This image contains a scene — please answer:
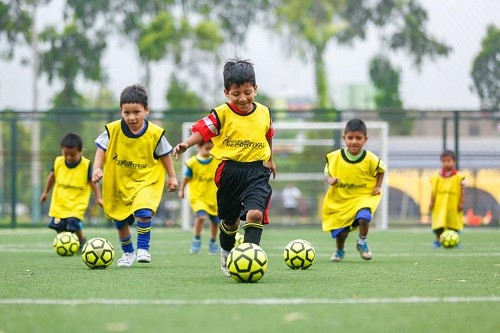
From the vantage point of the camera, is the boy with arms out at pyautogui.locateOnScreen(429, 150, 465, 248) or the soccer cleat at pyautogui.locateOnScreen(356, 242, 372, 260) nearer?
the soccer cleat at pyautogui.locateOnScreen(356, 242, 372, 260)

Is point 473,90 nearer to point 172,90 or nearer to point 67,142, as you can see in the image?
point 172,90

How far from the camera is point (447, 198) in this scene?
16984 mm

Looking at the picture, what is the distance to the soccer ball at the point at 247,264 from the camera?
25.8 ft

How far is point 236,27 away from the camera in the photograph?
142ft

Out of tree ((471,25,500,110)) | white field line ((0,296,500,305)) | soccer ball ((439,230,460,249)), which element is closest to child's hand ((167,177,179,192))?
white field line ((0,296,500,305))

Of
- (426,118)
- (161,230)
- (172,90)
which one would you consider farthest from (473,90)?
(172,90)

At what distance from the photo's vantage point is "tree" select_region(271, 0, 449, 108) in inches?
1528

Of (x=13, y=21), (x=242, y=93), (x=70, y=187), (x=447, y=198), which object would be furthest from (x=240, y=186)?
(x=13, y=21)

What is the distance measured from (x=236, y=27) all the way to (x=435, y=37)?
10.9 metres

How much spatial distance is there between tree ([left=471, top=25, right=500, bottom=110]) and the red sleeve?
2109 cm

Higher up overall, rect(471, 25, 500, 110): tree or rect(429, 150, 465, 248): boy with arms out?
rect(471, 25, 500, 110): tree

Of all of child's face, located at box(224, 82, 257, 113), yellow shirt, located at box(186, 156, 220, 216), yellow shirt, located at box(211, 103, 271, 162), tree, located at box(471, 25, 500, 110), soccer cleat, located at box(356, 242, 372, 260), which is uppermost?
tree, located at box(471, 25, 500, 110)

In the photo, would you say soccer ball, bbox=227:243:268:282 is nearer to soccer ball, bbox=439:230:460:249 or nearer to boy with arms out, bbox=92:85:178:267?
boy with arms out, bbox=92:85:178:267

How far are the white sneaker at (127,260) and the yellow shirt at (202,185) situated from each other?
4.07m
